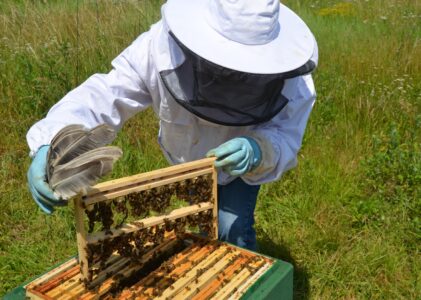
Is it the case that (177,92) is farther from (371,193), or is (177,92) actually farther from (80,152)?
(371,193)

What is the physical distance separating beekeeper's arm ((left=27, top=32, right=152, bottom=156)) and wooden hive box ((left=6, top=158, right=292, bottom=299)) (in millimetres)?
482

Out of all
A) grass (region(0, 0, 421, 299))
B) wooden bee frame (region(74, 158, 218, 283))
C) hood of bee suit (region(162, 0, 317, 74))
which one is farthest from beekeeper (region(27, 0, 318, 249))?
grass (region(0, 0, 421, 299))

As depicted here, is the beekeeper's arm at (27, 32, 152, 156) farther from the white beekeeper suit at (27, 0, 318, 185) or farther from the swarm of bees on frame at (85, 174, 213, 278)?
the swarm of bees on frame at (85, 174, 213, 278)

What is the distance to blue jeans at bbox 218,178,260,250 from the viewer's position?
8.57ft

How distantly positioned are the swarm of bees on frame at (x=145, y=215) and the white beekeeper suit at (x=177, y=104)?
14.0 inches

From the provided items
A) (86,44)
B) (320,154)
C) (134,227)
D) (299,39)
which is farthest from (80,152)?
(86,44)

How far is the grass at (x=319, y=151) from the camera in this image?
9.97 ft

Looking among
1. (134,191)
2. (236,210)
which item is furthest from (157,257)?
(236,210)

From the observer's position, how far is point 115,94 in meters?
2.32

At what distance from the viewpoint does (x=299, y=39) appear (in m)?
2.13

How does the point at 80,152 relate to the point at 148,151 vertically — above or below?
above

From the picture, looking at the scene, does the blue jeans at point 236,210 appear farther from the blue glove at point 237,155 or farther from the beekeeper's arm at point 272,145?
the blue glove at point 237,155

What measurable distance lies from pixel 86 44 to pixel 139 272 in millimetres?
3292

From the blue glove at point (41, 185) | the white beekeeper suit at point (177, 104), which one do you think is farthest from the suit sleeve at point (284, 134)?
the blue glove at point (41, 185)
